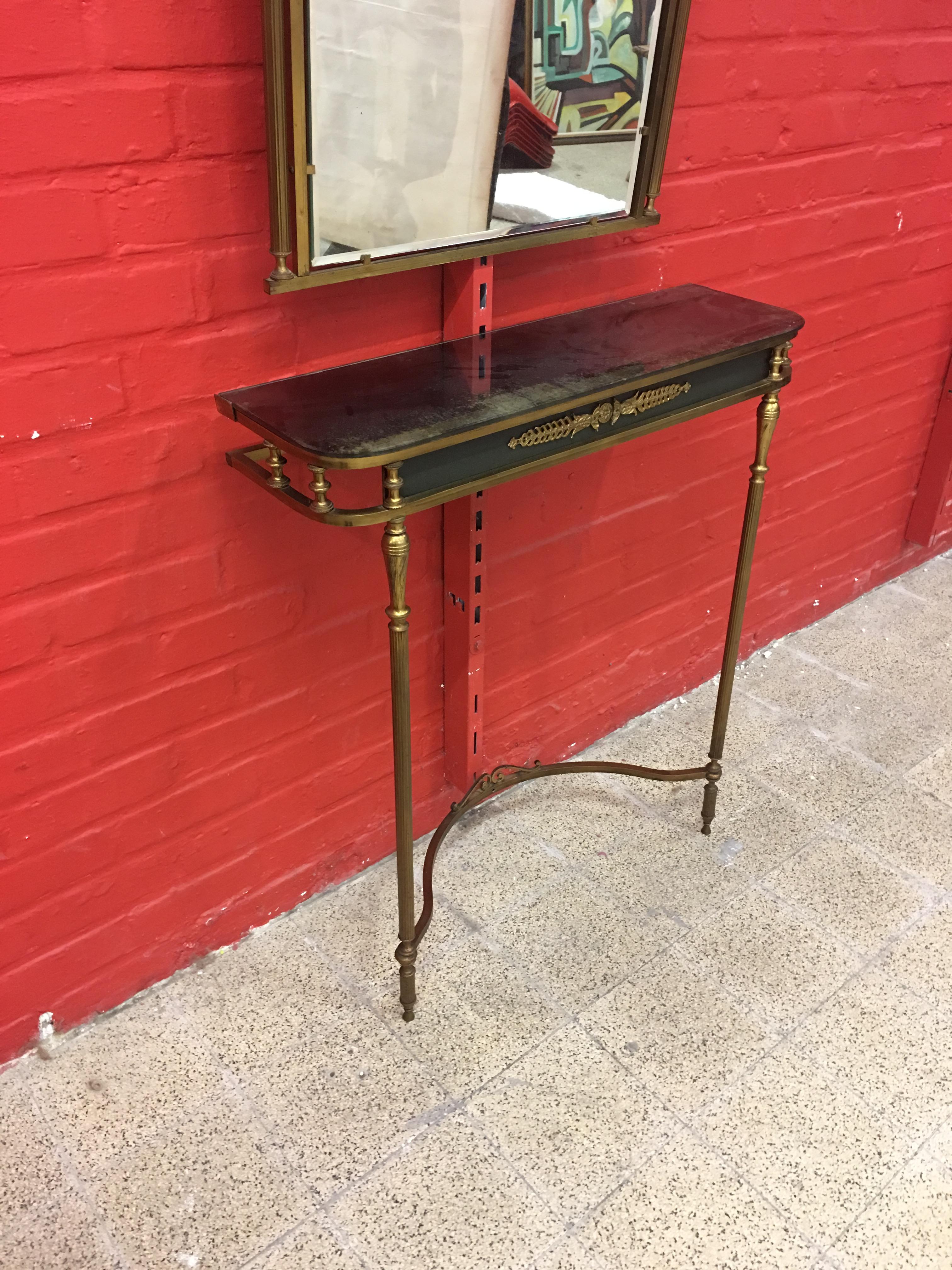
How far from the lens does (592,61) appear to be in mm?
1622

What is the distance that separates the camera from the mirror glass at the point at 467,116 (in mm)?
1376

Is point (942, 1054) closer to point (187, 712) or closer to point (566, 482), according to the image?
point (566, 482)

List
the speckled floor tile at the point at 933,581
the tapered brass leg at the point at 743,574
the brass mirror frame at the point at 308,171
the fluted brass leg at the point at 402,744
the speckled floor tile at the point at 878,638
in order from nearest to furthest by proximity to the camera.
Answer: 1. the brass mirror frame at the point at 308,171
2. the fluted brass leg at the point at 402,744
3. the tapered brass leg at the point at 743,574
4. the speckled floor tile at the point at 878,638
5. the speckled floor tile at the point at 933,581

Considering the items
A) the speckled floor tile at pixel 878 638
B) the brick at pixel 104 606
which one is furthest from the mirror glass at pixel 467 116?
the speckled floor tile at pixel 878 638

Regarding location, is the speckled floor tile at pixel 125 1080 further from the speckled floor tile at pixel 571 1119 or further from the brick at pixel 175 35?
the brick at pixel 175 35

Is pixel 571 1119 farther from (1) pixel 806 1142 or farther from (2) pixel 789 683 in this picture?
(2) pixel 789 683

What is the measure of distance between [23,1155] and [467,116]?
171 cm

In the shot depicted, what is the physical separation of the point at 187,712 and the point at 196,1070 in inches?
23.9

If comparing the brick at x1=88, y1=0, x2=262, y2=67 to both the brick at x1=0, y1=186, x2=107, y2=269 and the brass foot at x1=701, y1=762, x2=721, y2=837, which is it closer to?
the brick at x1=0, y1=186, x2=107, y2=269

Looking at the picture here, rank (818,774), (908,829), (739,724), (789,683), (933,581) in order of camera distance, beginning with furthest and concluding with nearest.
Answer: (933,581), (789,683), (739,724), (818,774), (908,829)

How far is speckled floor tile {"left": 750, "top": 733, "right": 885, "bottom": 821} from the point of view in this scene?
7.87ft

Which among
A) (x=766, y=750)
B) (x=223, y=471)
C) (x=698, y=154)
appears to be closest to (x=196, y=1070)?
(x=223, y=471)

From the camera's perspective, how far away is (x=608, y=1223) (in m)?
1.56

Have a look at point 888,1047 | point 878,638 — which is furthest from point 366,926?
point 878,638
